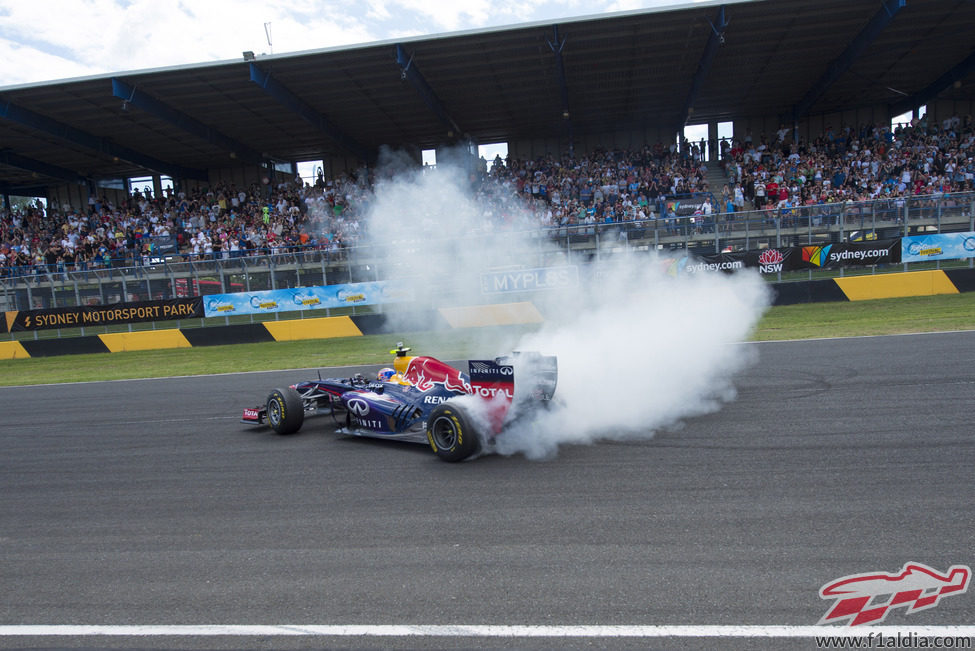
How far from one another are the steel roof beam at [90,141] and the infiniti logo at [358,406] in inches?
1003

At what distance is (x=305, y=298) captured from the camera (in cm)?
1895

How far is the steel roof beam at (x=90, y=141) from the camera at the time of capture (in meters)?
25.2

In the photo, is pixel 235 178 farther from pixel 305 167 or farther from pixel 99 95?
pixel 99 95

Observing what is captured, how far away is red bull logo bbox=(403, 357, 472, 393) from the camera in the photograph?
689cm

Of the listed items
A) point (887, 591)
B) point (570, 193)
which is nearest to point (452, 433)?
point (887, 591)

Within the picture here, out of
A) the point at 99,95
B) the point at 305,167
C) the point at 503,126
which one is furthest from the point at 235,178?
the point at 503,126

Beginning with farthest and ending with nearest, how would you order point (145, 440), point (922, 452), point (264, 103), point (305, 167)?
1. point (305, 167)
2. point (264, 103)
3. point (145, 440)
4. point (922, 452)

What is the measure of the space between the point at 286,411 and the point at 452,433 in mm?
2502

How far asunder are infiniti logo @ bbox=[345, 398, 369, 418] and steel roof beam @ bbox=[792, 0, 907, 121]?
21.2 m

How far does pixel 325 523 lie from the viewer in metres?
4.86

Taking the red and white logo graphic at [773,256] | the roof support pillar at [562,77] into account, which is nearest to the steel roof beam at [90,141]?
the roof support pillar at [562,77]

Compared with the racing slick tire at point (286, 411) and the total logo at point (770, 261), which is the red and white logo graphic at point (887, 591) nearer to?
the racing slick tire at point (286, 411)

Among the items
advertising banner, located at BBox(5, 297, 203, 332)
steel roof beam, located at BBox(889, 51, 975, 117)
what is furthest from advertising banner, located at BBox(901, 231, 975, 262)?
advertising banner, located at BBox(5, 297, 203, 332)

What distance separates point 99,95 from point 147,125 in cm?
300
